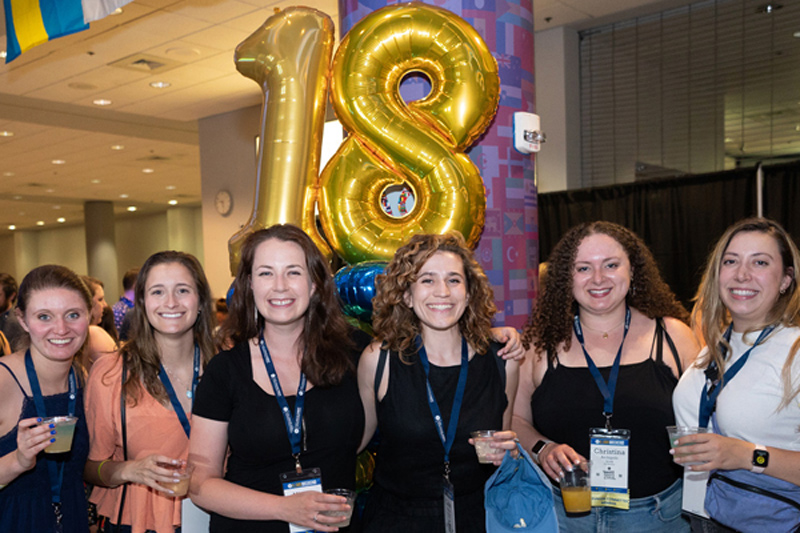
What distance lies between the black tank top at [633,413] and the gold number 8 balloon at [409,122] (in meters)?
0.86

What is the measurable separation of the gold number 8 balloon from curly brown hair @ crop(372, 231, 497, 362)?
0.54 metres

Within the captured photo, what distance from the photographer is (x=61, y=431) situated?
6.61 feet

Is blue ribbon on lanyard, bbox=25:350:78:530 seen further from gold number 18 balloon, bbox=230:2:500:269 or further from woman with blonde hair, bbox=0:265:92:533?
gold number 18 balloon, bbox=230:2:500:269

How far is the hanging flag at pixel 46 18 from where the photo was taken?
11.5 ft

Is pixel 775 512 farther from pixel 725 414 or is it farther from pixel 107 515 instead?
pixel 107 515

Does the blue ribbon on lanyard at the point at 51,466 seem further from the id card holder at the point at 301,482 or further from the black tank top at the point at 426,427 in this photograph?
the black tank top at the point at 426,427

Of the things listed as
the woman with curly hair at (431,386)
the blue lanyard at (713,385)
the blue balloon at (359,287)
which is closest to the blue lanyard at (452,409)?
the woman with curly hair at (431,386)

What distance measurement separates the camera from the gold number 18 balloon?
9.18 ft

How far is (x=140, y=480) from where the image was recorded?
2.04 metres

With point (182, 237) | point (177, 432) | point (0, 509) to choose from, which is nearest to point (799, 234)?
point (177, 432)

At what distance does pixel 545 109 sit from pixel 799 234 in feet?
8.69

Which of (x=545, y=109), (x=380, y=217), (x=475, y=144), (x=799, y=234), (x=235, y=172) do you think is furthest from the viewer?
(x=235, y=172)

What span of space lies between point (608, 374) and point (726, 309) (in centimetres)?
41

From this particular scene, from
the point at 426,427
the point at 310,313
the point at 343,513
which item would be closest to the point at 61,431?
the point at 310,313
